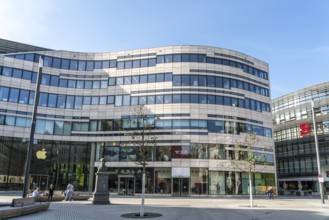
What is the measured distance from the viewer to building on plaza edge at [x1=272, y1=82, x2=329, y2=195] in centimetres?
5897

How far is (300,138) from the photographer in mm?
63812

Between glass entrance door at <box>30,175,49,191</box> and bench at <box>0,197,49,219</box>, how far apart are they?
26.1 m

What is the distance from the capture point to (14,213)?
1528 cm

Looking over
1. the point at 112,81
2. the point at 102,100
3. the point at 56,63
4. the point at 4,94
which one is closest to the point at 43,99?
the point at 4,94

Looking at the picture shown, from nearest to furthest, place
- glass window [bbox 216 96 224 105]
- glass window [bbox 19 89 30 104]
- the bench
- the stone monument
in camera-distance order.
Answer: the bench < the stone monument < glass window [bbox 216 96 224 105] < glass window [bbox 19 89 30 104]

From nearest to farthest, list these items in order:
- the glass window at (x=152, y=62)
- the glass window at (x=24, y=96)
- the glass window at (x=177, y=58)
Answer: the glass window at (x=24, y=96) → the glass window at (x=177, y=58) → the glass window at (x=152, y=62)

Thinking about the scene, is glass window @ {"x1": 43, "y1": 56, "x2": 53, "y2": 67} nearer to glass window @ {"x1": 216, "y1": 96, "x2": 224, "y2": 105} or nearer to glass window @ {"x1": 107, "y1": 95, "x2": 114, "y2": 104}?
glass window @ {"x1": 107, "y1": 95, "x2": 114, "y2": 104}

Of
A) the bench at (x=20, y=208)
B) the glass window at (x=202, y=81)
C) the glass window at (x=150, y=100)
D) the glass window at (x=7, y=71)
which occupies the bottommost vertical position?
the bench at (x=20, y=208)

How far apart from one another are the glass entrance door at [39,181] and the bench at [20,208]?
26.1 m

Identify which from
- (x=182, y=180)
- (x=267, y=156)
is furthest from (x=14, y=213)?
(x=267, y=156)

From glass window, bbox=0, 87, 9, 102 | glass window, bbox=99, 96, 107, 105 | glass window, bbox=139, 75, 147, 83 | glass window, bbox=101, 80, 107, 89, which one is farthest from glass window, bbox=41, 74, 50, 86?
glass window, bbox=139, 75, 147, 83

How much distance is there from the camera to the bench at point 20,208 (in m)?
14.5

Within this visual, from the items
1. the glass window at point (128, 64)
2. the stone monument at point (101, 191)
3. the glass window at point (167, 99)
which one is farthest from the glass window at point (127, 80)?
the stone monument at point (101, 191)

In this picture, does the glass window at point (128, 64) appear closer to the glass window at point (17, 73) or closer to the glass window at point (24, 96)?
the glass window at point (24, 96)
